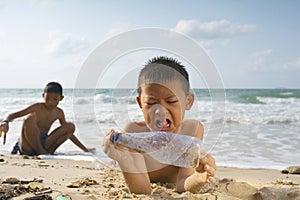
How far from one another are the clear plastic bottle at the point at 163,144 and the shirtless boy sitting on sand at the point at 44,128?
138 inches

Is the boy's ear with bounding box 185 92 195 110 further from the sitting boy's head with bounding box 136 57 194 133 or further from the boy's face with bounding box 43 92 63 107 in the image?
the boy's face with bounding box 43 92 63 107

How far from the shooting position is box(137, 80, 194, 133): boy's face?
2568 mm

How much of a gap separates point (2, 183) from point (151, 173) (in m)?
1.29

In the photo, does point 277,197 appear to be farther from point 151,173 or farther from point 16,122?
point 16,122

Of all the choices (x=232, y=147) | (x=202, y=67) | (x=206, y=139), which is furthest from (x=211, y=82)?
(x=232, y=147)

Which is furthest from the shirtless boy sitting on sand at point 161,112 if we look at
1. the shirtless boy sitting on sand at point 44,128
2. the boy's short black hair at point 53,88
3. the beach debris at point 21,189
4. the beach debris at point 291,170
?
the boy's short black hair at point 53,88

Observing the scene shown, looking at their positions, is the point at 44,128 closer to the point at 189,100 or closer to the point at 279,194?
the point at 189,100

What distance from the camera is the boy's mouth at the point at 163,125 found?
2.57 m

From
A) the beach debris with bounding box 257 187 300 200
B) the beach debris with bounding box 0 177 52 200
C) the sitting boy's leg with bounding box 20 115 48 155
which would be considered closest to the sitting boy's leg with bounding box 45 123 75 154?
the sitting boy's leg with bounding box 20 115 48 155

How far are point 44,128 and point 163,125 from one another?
405cm

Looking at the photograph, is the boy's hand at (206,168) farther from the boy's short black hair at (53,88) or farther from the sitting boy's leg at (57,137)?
the boy's short black hair at (53,88)

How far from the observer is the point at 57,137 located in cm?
590

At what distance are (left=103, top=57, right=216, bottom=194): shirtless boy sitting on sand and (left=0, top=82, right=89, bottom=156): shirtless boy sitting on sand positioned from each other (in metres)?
3.14

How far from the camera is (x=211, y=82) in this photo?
240cm
